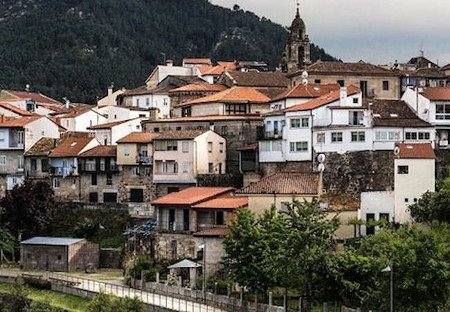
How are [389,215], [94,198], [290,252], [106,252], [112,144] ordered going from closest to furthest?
[290,252]
[389,215]
[106,252]
[94,198]
[112,144]

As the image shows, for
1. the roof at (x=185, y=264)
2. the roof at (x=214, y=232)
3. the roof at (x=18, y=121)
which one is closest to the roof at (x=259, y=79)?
the roof at (x=18, y=121)

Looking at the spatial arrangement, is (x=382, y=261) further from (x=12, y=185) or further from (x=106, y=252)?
(x=12, y=185)

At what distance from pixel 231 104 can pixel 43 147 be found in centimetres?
1509

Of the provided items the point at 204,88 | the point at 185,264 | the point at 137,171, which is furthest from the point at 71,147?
the point at 185,264

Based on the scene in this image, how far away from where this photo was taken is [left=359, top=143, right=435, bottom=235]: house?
202ft

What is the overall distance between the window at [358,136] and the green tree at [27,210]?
2228cm

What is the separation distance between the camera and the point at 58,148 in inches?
3209

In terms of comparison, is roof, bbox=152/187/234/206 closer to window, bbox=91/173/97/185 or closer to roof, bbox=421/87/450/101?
window, bbox=91/173/97/185

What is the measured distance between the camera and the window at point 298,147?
68.2m

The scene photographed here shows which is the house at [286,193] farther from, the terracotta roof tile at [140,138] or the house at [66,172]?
the house at [66,172]

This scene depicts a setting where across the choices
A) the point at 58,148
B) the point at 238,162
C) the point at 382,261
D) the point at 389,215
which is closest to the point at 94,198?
the point at 58,148

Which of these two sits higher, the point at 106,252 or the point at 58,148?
the point at 58,148

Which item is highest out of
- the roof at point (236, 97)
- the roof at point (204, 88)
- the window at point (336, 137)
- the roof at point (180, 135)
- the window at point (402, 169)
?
the roof at point (204, 88)

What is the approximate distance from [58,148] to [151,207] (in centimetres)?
1179
